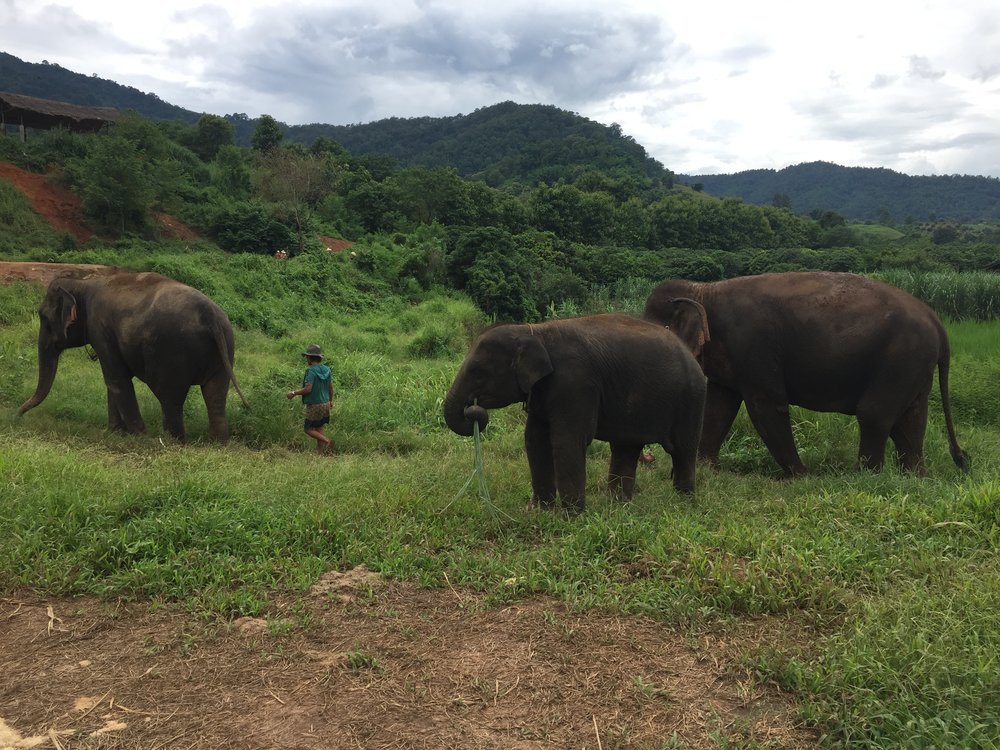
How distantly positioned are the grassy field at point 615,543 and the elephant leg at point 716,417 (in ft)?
0.93

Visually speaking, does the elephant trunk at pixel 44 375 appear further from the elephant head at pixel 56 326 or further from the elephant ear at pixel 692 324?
the elephant ear at pixel 692 324

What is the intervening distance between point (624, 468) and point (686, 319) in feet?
5.61

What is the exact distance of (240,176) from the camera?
34.8 metres

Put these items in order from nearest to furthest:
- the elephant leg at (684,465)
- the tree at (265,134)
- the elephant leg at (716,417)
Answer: the elephant leg at (684,465), the elephant leg at (716,417), the tree at (265,134)

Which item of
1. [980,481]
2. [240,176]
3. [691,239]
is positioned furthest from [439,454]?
[691,239]

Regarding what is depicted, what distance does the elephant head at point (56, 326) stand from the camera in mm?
8070

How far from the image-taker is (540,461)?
17.9 ft

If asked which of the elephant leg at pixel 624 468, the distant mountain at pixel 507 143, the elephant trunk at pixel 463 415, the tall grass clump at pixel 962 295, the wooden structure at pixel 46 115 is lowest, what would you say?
the elephant leg at pixel 624 468

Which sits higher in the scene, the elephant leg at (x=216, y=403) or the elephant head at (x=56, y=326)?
the elephant head at (x=56, y=326)

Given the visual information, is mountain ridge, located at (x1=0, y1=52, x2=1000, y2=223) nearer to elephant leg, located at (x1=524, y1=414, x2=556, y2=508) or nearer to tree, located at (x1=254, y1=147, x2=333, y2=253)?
tree, located at (x1=254, y1=147, x2=333, y2=253)

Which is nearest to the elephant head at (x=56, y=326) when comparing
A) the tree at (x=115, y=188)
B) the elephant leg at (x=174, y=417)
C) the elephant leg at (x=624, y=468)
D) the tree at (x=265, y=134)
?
the elephant leg at (x=174, y=417)

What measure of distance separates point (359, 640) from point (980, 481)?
512cm

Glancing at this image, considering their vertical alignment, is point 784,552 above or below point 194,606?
above

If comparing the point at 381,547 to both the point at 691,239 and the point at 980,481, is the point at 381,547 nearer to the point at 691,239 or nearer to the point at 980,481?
the point at 980,481
